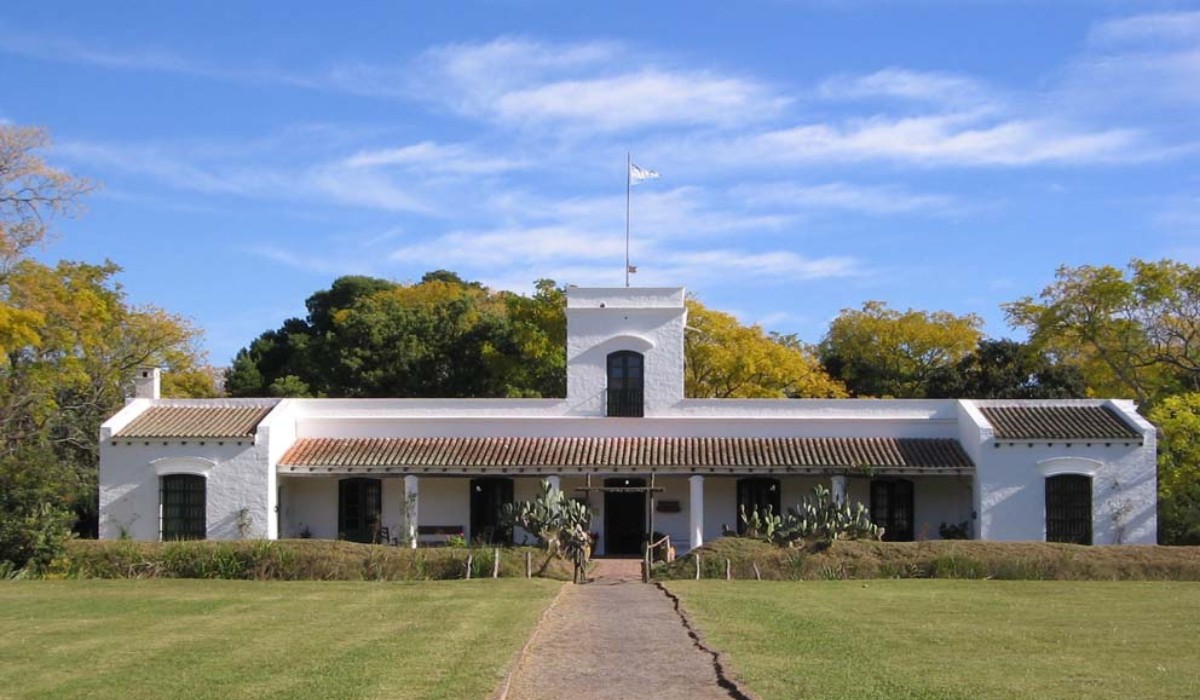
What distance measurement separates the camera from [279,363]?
232 feet

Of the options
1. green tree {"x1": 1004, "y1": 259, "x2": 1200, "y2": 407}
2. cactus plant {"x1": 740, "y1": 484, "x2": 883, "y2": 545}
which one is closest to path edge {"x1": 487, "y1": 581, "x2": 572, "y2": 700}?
cactus plant {"x1": 740, "y1": 484, "x2": 883, "y2": 545}

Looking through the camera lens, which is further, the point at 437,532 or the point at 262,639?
the point at 437,532

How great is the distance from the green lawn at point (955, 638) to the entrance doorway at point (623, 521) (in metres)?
11.2

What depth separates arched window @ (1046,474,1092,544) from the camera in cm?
3275

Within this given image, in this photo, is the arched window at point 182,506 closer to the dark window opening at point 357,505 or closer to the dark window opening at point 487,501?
the dark window opening at point 357,505

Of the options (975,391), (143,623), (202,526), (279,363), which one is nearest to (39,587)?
(143,623)

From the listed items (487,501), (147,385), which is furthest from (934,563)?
(147,385)

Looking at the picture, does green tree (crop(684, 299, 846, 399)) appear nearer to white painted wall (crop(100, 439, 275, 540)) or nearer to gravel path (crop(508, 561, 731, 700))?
white painted wall (crop(100, 439, 275, 540))

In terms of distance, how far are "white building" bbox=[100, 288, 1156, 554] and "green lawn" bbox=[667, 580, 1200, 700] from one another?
359 inches

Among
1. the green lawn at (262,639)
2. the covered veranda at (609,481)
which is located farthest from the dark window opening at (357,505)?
the green lawn at (262,639)

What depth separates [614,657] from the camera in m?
14.5

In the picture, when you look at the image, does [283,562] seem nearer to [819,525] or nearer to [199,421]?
[199,421]

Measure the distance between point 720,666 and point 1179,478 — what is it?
78.8ft

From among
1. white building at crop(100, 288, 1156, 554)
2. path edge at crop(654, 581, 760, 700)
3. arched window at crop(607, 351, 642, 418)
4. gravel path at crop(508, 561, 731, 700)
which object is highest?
arched window at crop(607, 351, 642, 418)
